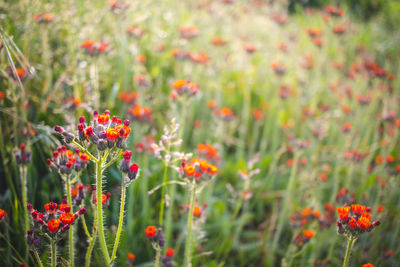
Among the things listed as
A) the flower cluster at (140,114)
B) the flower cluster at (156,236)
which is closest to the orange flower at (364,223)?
the flower cluster at (156,236)

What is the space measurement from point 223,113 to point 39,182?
5.65ft

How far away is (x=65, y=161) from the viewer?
55.2 inches

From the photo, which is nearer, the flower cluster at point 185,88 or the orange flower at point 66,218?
the orange flower at point 66,218

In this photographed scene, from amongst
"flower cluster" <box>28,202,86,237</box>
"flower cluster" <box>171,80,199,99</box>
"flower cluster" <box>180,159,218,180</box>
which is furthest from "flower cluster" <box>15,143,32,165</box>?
"flower cluster" <box>171,80,199,99</box>

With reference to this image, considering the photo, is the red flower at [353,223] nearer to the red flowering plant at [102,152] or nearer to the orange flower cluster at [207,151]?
the red flowering plant at [102,152]

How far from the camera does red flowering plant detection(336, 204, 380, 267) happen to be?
133cm

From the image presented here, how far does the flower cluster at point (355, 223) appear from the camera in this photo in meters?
1.33

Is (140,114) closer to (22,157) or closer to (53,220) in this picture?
(22,157)

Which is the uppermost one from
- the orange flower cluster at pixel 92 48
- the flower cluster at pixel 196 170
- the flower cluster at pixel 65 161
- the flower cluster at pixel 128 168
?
the orange flower cluster at pixel 92 48

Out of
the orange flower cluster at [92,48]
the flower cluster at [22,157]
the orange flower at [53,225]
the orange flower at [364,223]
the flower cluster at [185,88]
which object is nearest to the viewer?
the orange flower at [53,225]

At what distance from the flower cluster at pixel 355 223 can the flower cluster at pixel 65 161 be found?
1.24m

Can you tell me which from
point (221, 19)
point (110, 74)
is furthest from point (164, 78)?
point (221, 19)

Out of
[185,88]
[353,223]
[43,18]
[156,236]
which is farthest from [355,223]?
[43,18]

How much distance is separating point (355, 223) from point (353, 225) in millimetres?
13
